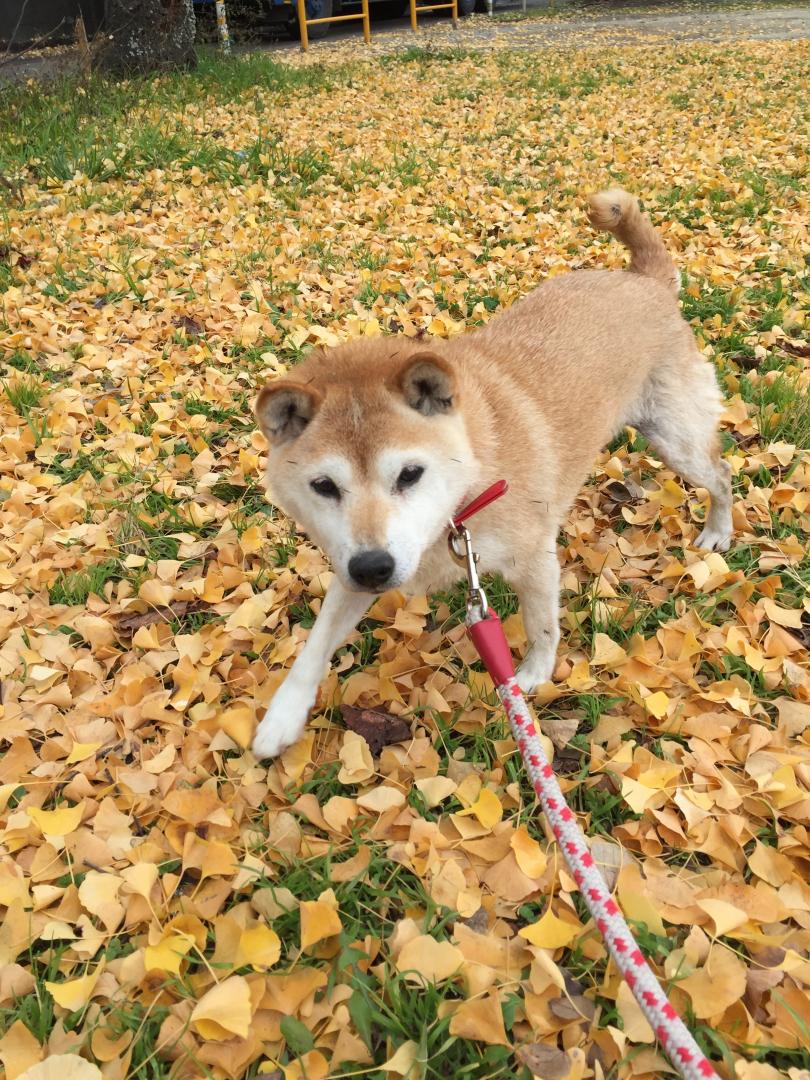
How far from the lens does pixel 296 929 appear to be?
1855 millimetres

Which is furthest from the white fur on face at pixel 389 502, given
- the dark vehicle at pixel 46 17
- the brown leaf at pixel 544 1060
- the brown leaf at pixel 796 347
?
the dark vehicle at pixel 46 17

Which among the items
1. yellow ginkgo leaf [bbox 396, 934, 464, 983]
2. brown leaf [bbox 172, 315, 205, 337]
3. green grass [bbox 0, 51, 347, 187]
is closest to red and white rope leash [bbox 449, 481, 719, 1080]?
yellow ginkgo leaf [bbox 396, 934, 464, 983]

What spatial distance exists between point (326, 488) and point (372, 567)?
355mm

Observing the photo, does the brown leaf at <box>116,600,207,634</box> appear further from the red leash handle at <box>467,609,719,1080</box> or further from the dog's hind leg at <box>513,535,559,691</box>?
the red leash handle at <box>467,609,719,1080</box>

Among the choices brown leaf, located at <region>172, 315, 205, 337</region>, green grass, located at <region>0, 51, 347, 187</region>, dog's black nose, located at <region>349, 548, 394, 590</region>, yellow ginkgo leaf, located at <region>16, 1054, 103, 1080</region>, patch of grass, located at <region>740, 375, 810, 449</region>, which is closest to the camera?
yellow ginkgo leaf, located at <region>16, 1054, 103, 1080</region>

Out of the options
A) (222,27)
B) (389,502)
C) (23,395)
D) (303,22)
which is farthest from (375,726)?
(303,22)

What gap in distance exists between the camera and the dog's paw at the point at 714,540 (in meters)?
3.06

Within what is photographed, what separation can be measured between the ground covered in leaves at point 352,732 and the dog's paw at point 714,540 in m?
0.07

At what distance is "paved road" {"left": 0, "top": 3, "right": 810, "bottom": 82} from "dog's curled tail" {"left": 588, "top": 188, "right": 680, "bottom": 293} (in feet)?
47.3

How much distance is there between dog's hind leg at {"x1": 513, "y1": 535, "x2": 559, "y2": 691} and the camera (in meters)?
2.51

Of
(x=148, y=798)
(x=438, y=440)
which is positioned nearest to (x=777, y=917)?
(x=438, y=440)

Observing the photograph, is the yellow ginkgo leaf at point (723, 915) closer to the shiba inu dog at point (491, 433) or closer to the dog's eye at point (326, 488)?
the shiba inu dog at point (491, 433)

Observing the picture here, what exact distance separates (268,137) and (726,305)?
6495 mm

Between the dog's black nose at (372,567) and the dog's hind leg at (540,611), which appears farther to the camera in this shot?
the dog's hind leg at (540,611)
